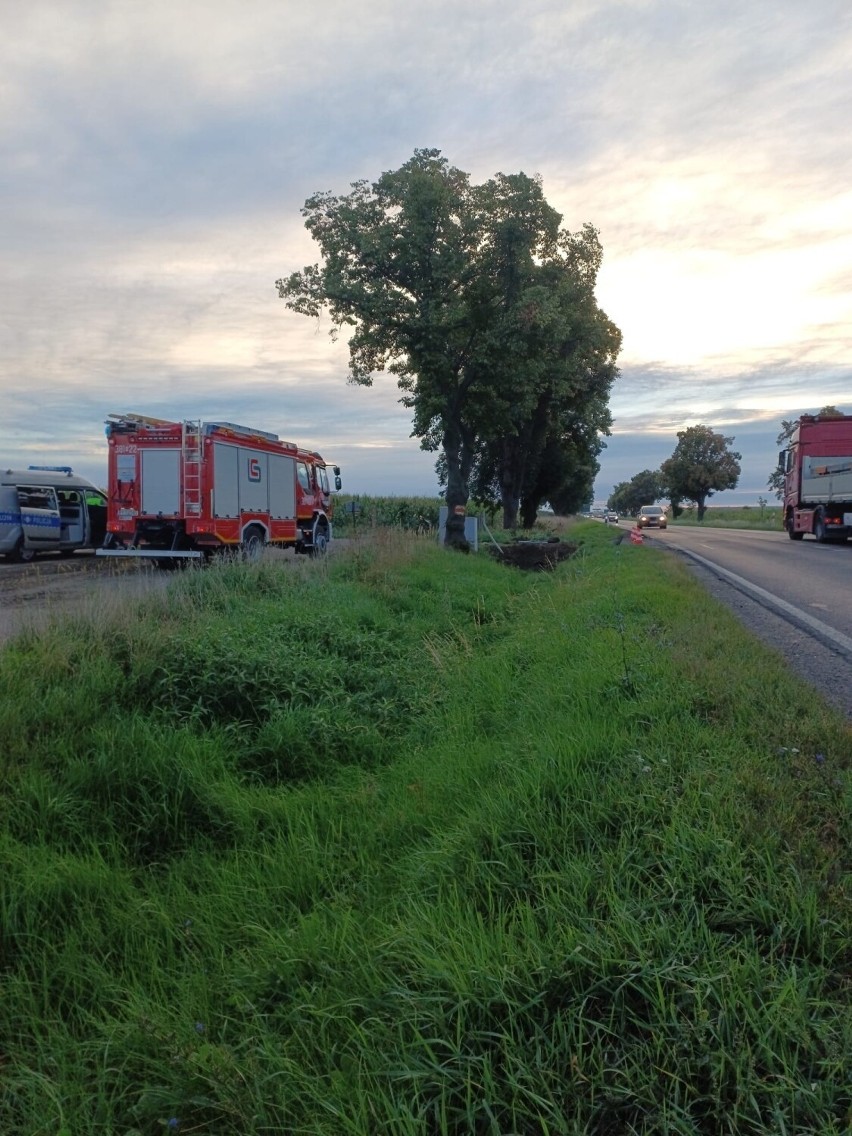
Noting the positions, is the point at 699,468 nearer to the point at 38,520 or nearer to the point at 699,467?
the point at 699,467

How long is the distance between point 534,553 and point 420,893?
21.8 meters

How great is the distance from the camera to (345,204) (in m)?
23.5

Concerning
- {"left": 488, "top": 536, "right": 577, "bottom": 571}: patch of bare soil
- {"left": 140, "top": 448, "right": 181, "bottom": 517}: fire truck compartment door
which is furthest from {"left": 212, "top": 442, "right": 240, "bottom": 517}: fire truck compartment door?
{"left": 488, "top": 536, "right": 577, "bottom": 571}: patch of bare soil

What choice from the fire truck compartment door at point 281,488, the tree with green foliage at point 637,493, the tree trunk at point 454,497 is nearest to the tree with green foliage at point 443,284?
the tree trunk at point 454,497

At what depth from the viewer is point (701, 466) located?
93375mm

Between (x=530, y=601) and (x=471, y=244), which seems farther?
(x=471, y=244)

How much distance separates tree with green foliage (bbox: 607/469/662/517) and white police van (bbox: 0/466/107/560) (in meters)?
133

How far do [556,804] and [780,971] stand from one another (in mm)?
1354

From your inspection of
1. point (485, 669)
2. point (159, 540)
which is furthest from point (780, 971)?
point (159, 540)

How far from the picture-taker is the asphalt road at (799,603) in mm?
5914

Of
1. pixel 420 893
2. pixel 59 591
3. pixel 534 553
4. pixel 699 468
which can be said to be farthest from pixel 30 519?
pixel 699 468

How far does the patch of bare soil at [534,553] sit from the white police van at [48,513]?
1135 centimetres

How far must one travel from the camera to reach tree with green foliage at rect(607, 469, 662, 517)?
493 feet

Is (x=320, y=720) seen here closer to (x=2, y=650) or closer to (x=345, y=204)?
(x=2, y=650)
